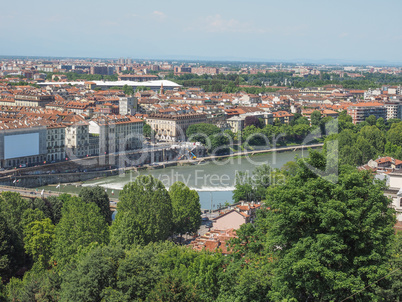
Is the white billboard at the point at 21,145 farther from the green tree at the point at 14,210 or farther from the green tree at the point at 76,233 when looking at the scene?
the green tree at the point at 76,233

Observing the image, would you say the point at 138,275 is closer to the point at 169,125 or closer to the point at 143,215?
the point at 143,215

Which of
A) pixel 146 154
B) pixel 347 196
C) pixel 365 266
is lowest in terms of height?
pixel 146 154

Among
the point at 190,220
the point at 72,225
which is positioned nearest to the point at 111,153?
the point at 190,220

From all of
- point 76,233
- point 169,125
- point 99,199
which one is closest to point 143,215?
point 76,233

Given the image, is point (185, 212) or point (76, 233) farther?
point (185, 212)

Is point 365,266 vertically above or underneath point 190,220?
above

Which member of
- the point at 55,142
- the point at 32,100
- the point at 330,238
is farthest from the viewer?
the point at 32,100

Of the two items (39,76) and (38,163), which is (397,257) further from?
(39,76)
